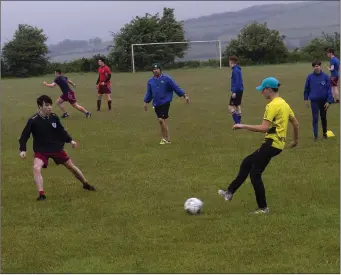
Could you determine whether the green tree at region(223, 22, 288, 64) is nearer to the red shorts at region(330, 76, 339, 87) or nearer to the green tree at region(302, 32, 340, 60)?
the green tree at region(302, 32, 340, 60)

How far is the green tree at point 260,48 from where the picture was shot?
199ft

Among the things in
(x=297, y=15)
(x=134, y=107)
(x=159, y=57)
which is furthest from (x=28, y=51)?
(x=297, y=15)

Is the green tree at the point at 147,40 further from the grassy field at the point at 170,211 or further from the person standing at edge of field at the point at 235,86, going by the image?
the grassy field at the point at 170,211

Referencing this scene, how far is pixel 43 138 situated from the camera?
9875 millimetres

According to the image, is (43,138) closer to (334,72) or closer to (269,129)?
(269,129)

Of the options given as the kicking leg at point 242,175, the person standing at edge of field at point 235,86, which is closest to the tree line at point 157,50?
the person standing at edge of field at point 235,86

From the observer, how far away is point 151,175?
38.1ft

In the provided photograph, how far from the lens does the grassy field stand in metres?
6.82

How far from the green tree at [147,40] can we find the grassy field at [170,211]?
40722 mm

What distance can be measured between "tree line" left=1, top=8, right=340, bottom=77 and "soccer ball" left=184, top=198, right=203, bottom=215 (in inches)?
1935

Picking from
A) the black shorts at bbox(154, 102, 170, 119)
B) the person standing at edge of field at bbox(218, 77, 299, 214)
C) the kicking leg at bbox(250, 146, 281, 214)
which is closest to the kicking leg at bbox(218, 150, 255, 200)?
the person standing at edge of field at bbox(218, 77, 299, 214)

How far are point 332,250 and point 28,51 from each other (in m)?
57.1

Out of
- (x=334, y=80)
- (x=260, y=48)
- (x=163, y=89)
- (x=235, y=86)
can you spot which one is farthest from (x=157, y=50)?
(x=163, y=89)

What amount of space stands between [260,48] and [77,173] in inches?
2061
